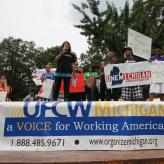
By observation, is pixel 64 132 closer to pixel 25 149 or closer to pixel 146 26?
pixel 25 149

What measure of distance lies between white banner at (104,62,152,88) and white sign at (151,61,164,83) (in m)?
0.12

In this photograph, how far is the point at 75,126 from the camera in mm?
6910

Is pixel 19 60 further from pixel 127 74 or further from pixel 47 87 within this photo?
pixel 127 74

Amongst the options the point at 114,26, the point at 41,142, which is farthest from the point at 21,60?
the point at 41,142

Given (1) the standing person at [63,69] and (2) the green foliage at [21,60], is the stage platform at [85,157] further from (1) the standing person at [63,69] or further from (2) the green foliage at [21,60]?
(2) the green foliage at [21,60]

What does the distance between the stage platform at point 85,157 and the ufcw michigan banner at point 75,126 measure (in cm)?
27

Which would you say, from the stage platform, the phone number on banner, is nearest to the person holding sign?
the phone number on banner

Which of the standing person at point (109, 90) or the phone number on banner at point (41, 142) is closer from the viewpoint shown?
the phone number on banner at point (41, 142)

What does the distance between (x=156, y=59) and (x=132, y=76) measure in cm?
72

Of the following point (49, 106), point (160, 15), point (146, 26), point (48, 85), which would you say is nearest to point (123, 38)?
point (146, 26)

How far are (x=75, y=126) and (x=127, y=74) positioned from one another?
3.78 meters

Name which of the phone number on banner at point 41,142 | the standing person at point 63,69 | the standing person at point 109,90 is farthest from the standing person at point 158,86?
the phone number on banner at point 41,142

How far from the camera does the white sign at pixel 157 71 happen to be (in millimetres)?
10344

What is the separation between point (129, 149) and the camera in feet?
22.5
